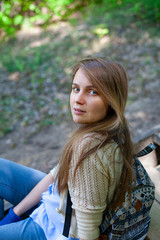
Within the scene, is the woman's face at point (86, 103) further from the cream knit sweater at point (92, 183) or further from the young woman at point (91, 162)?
the cream knit sweater at point (92, 183)

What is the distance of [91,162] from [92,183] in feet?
0.32

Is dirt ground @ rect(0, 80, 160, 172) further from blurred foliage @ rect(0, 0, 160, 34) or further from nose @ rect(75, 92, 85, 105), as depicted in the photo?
blurred foliage @ rect(0, 0, 160, 34)

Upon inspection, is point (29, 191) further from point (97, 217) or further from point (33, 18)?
point (33, 18)

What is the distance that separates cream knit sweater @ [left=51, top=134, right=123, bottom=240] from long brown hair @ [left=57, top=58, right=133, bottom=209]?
40 millimetres

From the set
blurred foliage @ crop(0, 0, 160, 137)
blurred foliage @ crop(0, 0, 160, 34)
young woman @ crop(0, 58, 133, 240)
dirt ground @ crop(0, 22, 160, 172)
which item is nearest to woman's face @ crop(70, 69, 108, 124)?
young woman @ crop(0, 58, 133, 240)

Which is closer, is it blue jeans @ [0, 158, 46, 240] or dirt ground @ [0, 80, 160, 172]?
blue jeans @ [0, 158, 46, 240]

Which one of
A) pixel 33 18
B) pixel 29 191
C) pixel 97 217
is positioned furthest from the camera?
pixel 33 18

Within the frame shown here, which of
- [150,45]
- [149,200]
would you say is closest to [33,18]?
[150,45]

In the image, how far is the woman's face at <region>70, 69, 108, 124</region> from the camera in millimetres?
1144

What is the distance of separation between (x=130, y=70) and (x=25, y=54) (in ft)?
9.86

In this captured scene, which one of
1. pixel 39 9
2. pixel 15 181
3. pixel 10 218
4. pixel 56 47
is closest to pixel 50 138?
pixel 15 181

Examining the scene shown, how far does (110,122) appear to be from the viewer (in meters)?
1.17

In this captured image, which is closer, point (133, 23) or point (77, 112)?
point (77, 112)

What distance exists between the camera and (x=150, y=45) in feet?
17.4
